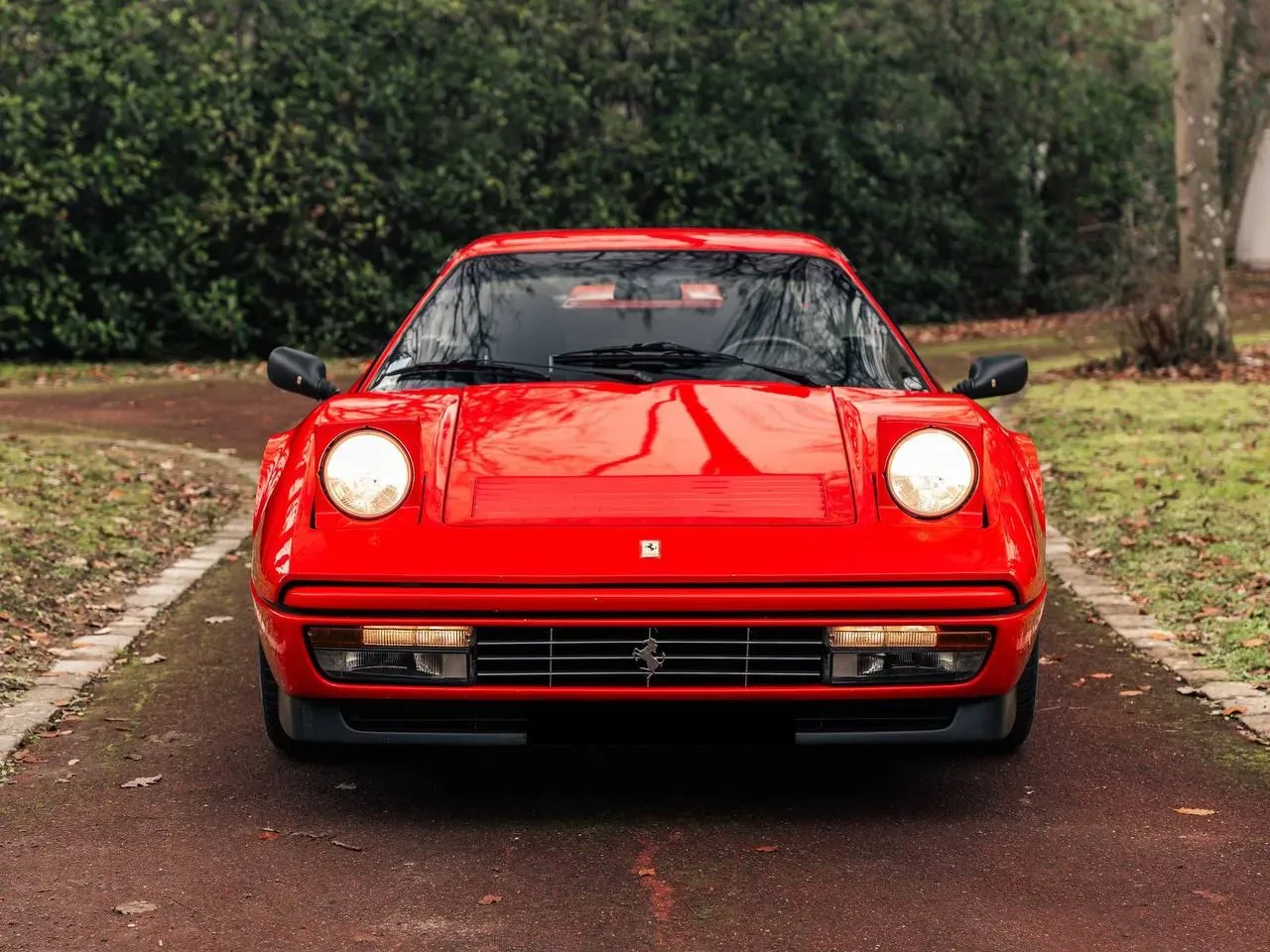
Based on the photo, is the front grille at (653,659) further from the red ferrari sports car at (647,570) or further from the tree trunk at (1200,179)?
the tree trunk at (1200,179)

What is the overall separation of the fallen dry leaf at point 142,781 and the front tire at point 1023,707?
216cm

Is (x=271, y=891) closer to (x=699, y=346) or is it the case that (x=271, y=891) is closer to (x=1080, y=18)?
(x=699, y=346)

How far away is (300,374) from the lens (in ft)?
17.5

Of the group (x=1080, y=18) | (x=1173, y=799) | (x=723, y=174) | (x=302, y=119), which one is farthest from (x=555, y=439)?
(x=1080, y=18)

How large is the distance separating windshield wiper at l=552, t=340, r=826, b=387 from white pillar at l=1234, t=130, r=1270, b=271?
2749cm

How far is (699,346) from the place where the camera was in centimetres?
514

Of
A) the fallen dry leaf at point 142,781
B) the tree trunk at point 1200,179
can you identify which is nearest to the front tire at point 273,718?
the fallen dry leaf at point 142,781

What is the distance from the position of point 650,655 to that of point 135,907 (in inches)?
48.2

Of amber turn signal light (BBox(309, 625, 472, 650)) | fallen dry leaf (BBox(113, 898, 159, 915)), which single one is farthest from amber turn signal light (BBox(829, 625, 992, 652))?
fallen dry leaf (BBox(113, 898, 159, 915))

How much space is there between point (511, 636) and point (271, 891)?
757 millimetres

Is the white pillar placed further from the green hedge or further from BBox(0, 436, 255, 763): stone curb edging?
BBox(0, 436, 255, 763): stone curb edging

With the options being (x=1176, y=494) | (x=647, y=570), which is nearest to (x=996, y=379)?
(x=647, y=570)

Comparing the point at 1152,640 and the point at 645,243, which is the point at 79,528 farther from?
the point at 1152,640

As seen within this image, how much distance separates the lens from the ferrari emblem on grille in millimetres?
4082
